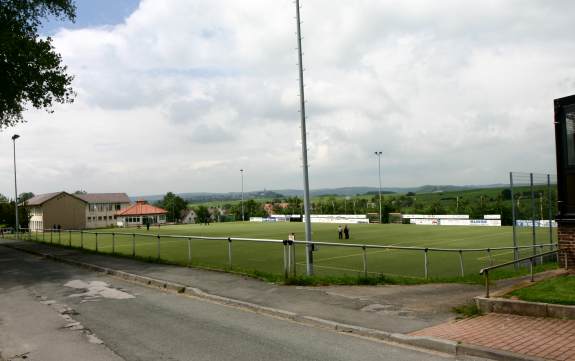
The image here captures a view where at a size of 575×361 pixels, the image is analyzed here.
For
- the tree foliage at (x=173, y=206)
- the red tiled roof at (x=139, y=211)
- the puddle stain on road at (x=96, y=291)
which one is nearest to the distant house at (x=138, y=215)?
the red tiled roof at (x=139, y=211)

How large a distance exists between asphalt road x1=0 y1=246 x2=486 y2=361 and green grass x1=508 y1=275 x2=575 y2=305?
2773 millimetres

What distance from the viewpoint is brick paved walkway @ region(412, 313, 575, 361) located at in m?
6.32

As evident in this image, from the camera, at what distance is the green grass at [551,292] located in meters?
8.06

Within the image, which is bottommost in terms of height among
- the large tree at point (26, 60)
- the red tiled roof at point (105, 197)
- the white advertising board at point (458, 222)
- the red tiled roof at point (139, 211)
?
the white advertising board at point (458, 222)

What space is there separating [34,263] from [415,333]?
1926 cm

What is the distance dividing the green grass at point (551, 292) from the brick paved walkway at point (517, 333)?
1.71ft

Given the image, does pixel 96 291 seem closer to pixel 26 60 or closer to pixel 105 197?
pixel 26 60

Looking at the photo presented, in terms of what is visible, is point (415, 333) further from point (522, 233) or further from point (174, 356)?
point (522, 233)

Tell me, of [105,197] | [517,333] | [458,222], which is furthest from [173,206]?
[517,333]

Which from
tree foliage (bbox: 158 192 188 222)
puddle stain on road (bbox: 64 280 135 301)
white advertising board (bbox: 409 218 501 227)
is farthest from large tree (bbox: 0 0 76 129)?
tree foliage (bbox: 158 192 188 222)

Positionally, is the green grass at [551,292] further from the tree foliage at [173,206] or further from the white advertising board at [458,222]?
the tree foliage at [173,206]

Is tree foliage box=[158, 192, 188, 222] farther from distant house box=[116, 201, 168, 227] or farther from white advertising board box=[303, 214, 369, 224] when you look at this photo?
white advertising board box=[303, 214, 369, 224]

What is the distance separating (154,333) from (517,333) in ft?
20.0

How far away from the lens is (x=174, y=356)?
689 cm
